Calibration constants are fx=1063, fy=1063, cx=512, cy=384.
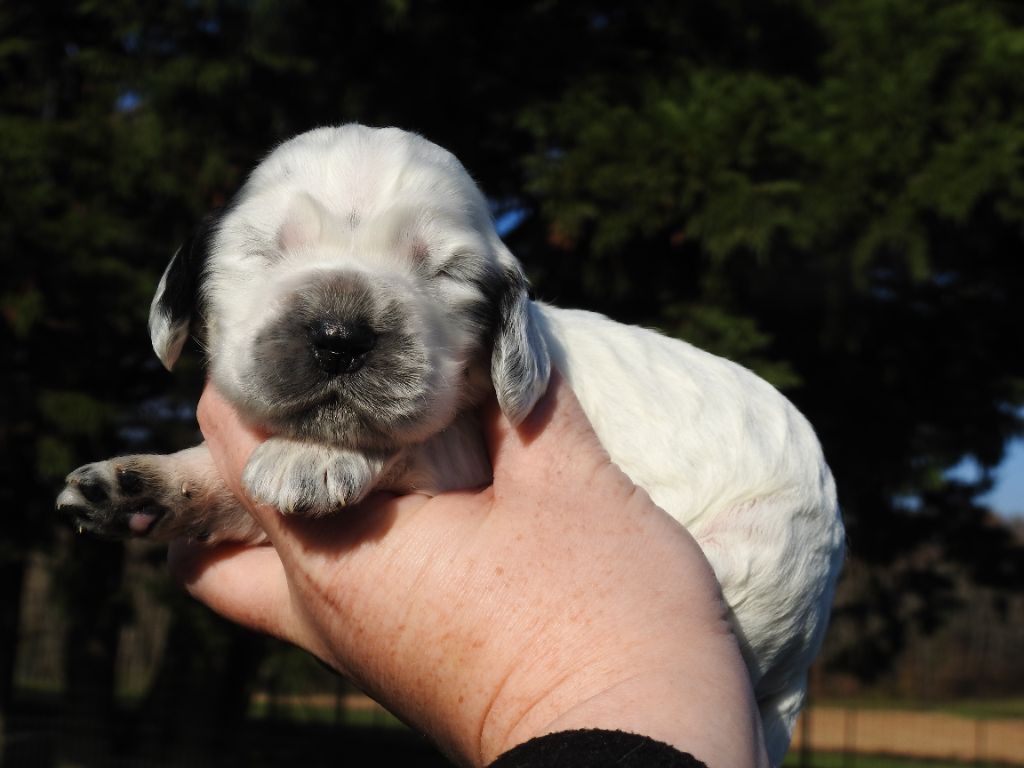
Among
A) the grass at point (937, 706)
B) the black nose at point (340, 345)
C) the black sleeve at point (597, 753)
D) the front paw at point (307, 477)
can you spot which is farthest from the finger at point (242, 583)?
the grass at point (937, 706)

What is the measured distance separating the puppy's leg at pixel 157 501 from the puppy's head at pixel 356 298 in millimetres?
324

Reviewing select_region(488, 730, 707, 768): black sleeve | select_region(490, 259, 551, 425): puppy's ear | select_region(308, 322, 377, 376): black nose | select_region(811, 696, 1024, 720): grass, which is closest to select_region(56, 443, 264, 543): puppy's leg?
select_region(308, 322, 377, 376): black nose

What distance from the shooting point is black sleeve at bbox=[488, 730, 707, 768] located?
1.50m

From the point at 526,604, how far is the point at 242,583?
3.53 ft

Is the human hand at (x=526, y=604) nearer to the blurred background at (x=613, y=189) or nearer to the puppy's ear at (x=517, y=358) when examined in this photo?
the puppy's ear at (x=517, y=358)

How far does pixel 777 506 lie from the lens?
284 cm

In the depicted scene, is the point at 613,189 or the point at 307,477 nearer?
the point at 307,477

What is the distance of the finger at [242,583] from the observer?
108 inches

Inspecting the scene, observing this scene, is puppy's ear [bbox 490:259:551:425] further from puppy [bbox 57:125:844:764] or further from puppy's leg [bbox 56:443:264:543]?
puppy's leg [bbox 56:443:264:543]

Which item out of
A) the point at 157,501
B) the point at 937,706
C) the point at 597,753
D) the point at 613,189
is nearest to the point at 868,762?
the point at 937,706

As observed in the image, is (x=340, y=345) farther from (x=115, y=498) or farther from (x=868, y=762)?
(x=868, y=762)

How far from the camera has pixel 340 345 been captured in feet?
7.79

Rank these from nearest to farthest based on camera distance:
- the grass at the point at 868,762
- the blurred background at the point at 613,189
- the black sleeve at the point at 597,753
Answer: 1. the black sleeve at the point at 597,753
2. the blurred background at the point at 613,189
3. the grass at the point at 868,762

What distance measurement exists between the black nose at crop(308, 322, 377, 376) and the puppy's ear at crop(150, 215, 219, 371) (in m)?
0.58
